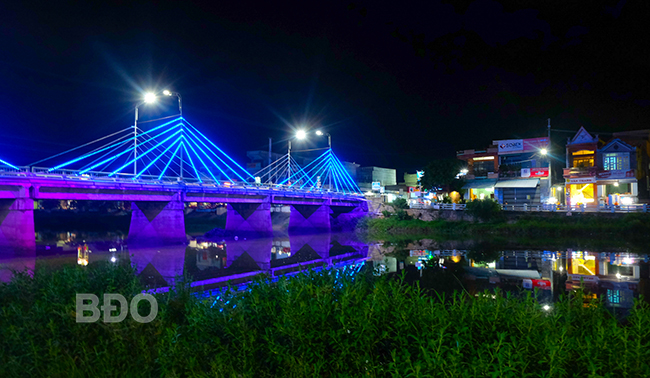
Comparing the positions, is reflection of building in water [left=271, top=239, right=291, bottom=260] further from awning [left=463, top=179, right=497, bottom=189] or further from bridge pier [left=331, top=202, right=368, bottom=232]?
awning [left=463, top=179, right=497, bottom=189]

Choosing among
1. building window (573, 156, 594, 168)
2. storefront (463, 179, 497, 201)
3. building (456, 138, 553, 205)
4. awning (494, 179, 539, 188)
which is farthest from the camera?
storefront (463, 179, 497, 201)

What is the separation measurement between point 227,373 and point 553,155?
5043 cm

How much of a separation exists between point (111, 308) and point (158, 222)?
30389mm

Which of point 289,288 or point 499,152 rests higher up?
point 499,152

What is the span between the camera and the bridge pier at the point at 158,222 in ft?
114

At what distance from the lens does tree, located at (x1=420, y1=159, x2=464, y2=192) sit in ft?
161

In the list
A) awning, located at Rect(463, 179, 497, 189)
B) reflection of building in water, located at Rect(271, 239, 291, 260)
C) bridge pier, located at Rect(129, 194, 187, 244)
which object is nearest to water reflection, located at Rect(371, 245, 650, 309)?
reflection of building in water, located at Rect(271, 239, 291, 260)

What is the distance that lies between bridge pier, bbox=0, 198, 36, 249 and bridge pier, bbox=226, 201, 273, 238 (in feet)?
64.6

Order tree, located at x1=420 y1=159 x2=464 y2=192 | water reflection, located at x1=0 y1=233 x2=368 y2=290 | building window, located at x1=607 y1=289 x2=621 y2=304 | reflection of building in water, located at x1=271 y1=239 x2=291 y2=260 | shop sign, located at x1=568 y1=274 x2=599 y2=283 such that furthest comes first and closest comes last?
tree, located at x1=420 y1=159 x2=464 y2=192
reflection of building in water, located at x1=271 y1=239 x2=291 y2=260
water reflection, located at x1=0 y1=233 x2=368 y2=290
shop sign, located at x1=568 y1=274 x2=599 y2=283
building window, located at x1=607 y1=289 x2=621 y2=304

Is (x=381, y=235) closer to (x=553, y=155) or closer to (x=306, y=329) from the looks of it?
(x=553, y=155)

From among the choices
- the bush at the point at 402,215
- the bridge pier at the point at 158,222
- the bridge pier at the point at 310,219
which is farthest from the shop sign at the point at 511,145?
the bridge pier at the point at 158,222

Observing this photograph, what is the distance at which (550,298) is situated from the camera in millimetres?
11781

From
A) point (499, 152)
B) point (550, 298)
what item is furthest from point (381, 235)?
point (550, 298)

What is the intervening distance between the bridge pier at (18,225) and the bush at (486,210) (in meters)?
37.9
